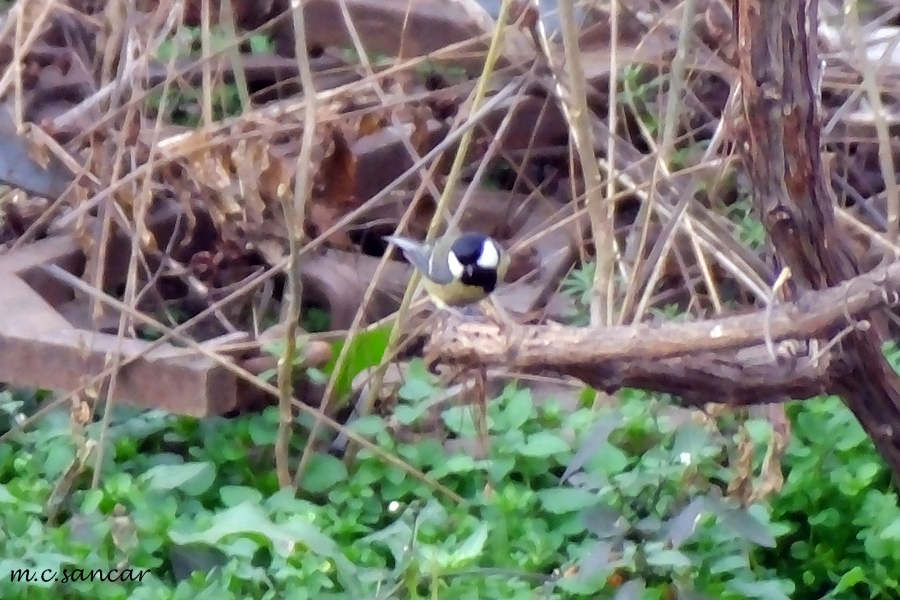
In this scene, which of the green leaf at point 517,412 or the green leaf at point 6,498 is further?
the green leaf at point 517,412

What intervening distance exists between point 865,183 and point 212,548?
165 centimetres

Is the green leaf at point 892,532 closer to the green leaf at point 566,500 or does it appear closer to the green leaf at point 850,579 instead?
the green leaf at point 850,579

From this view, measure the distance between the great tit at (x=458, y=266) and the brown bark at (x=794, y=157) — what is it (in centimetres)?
65

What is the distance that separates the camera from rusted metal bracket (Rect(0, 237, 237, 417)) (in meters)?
1.77

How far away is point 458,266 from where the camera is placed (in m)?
1.71

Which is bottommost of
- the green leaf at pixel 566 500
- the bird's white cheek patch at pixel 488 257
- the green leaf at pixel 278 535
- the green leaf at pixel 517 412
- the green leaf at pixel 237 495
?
the green leaf at pixel 278 535

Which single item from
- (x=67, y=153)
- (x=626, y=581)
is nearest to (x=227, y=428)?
(x=67, y=153)

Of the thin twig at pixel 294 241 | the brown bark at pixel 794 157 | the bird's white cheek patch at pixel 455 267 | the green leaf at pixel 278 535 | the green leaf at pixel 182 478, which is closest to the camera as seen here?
the brown bark at pixel 794 157

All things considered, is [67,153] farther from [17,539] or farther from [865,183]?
[865,183]

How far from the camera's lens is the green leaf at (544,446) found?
1654 millimetres

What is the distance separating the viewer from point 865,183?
7.66 feet

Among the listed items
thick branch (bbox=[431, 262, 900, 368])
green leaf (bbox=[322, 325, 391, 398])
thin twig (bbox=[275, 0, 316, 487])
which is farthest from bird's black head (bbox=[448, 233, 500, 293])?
thick branch (bbox=[431, 262, 900, 368])

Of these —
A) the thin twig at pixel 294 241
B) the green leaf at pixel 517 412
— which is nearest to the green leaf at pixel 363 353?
the thin twig at pixel 294 241

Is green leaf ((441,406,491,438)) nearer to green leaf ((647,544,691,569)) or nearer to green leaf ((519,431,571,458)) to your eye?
green leaf ((519,431,571,458))
